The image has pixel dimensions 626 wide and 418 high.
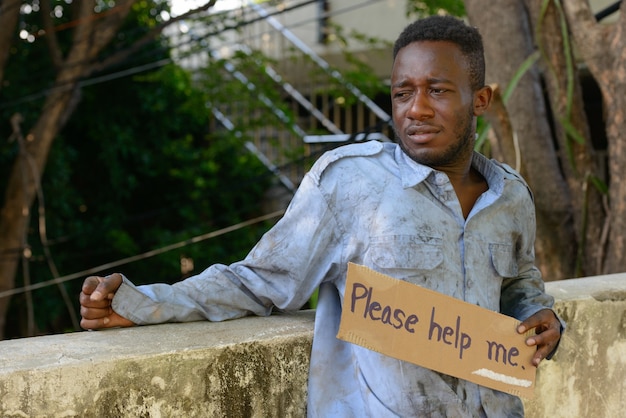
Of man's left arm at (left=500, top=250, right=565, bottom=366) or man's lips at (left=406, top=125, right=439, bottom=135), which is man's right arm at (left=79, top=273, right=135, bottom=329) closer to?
man's lips at (left=406, top=125, right=439, bottom=135)

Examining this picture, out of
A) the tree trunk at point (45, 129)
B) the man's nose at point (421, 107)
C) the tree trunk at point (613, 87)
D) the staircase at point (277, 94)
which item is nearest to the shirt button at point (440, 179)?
the man's nose at point (421, 107)

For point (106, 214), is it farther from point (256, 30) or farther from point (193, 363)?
point (193, 363)

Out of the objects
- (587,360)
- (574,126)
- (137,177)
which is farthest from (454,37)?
(137,177)

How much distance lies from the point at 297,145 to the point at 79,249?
2.71m

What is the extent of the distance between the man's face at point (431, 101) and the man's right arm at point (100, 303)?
762mm

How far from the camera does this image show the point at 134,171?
941cm

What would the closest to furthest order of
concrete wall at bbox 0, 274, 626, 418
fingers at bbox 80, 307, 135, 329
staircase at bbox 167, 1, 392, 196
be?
1. concrete wall at bbox 0, 274, 626, 418
2. fingers at bbox 80, 307, 135, 329
3. staircase at bbox 167, 1, 392, 196

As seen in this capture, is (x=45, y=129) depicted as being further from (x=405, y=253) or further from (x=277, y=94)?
(x=405, y=253)

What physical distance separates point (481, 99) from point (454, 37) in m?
0.18

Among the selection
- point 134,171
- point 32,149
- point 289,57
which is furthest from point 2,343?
point 289,57

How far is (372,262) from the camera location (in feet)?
6.07

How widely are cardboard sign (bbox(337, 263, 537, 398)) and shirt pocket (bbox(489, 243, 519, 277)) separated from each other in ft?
0.42

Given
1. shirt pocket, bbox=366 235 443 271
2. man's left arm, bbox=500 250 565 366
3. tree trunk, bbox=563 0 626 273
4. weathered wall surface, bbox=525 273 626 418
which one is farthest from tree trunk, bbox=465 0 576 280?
shirt pocket, bbox=366 235 443 271

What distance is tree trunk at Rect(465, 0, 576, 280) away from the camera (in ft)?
13.9
